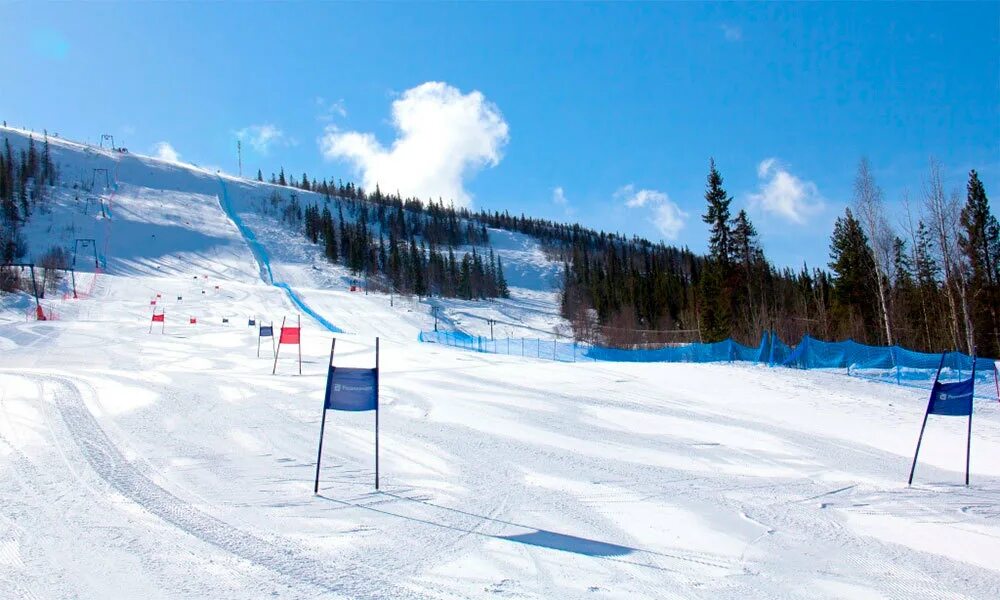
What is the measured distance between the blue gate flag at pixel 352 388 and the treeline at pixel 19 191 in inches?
3466

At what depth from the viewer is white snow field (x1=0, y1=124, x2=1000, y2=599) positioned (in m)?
4.68

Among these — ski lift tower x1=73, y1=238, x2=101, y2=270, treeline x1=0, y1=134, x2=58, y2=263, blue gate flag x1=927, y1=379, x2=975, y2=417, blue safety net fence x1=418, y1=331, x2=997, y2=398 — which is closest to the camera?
blue gate flag x1=927, y1=379, x2=975, y2=417

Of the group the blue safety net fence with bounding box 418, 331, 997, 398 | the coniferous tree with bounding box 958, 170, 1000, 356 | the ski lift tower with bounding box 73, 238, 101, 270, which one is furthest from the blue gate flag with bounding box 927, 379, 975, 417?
the ski lift tower with bounding box 73, 238, 101, 270

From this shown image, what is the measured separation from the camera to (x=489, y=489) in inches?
284

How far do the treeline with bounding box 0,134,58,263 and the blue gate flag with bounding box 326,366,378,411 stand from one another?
88027 mm

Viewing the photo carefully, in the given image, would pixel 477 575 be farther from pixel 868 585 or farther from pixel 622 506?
pixel 868 585

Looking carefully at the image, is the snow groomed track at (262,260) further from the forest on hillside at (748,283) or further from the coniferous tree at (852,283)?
the coniferous tree at (852,283)

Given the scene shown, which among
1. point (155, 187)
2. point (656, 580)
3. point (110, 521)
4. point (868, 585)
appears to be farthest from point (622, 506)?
point (155, 187)

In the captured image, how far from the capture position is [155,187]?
478 feet

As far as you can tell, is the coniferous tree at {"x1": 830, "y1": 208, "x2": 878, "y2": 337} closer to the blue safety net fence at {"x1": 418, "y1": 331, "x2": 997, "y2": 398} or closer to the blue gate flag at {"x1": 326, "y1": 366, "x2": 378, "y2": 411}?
the blue safety net fence at {"x1": 418, "y1": 331, "x2": 997, "y2": 398}

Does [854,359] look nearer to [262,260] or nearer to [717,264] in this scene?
[717,264]

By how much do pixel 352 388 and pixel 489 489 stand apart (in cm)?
211

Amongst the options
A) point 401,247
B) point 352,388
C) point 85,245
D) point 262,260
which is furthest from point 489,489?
point 401,247

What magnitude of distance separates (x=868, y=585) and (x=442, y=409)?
9.43 meters
